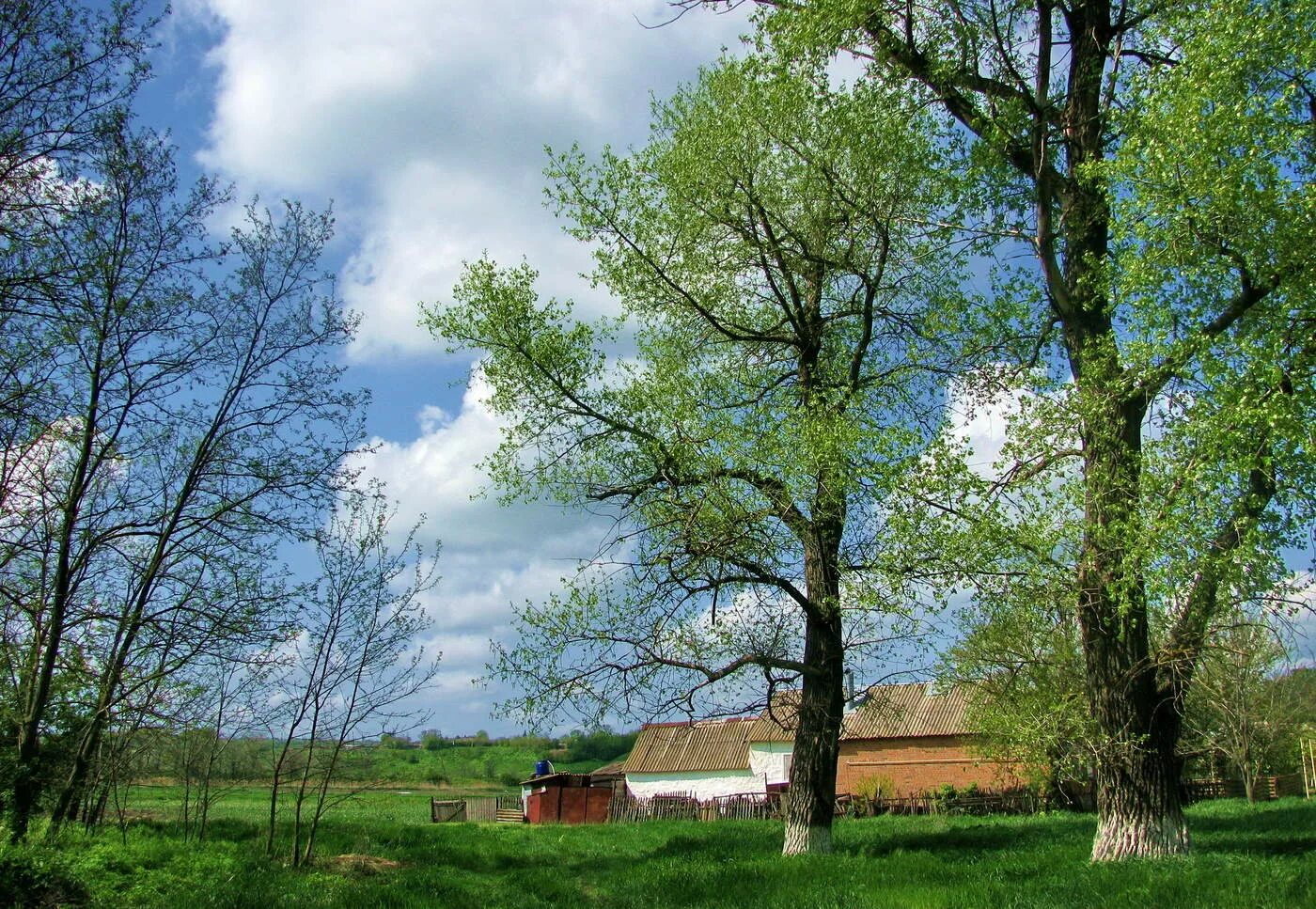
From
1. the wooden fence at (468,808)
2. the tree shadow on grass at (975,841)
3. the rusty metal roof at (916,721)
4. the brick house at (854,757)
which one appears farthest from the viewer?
the rusty metal roof at (916,721)

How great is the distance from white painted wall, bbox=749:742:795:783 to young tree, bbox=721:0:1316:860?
3912 centimetres

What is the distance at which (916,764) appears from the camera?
43.3 meters

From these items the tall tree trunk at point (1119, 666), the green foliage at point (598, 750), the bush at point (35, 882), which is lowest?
the green foliage at point (598, 750)

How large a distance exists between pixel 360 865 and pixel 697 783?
1607 inches

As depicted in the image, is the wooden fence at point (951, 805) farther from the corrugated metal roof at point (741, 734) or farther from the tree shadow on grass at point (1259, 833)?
the tree shadow on grass at point (1259, 833)

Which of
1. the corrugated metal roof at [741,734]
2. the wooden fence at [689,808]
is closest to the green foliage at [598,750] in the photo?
the corrugated metal roof at [741,734]

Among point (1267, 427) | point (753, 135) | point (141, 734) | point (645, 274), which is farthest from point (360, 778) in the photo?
point (1267, 427)

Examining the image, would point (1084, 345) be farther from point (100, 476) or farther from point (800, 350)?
point (100, 476)

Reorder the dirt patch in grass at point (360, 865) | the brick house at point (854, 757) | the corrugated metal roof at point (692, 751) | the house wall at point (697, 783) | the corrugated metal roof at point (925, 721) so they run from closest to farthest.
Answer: the dirt patch in grass at point (360, 865), the brick house at point (854, 757), the corrugated metal roof at point (925, 721), the house wall at point (697, 783), the corrugated metal roof at point (692, 751)

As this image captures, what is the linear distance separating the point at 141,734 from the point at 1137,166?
534 inches

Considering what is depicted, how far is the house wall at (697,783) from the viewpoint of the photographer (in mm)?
49812

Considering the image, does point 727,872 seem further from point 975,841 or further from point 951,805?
point 951,805

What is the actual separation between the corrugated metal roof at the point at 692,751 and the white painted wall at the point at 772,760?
894 millimetres

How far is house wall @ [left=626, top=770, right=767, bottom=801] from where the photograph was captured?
49.8 meters
